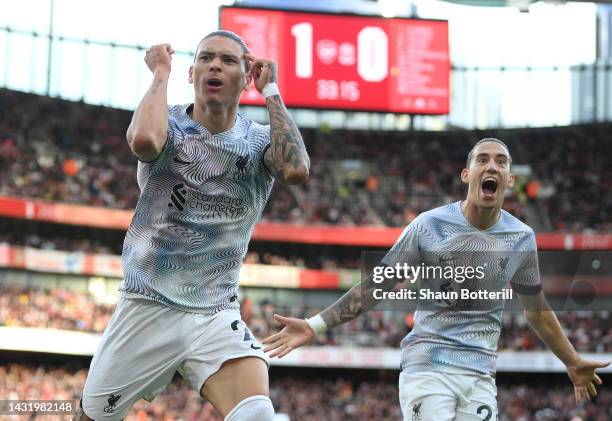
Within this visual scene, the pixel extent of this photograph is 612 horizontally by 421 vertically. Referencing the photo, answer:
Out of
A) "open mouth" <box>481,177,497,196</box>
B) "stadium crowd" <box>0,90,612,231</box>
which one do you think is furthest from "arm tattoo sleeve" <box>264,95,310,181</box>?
"stadium crowd" <box>0,90,612,231</box>

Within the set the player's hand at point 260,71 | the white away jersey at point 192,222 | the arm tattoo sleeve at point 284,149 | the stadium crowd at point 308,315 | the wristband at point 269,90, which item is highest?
the player's hand at point 260,71

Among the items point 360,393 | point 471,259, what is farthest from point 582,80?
point 471,259

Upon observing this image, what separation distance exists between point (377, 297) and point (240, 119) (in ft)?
5.41

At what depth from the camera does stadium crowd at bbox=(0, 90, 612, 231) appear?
40.8 meters

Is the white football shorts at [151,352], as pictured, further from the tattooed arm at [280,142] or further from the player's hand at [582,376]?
the player's hand at [582,376]

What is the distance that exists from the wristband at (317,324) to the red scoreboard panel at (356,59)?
33.0 m

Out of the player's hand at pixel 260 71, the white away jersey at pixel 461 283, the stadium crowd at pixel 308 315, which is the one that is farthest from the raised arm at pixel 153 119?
the stadium crowd at pixel 308 315

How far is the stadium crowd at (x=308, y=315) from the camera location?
34.3m

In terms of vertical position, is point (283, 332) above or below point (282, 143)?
below

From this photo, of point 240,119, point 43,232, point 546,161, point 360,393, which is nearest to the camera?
point 240,119

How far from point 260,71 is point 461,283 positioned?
215cm

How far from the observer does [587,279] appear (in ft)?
143

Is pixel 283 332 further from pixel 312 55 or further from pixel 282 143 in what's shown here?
pixel 312 55

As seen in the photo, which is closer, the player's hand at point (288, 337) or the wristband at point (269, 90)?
the wristband at point (269, 90)
